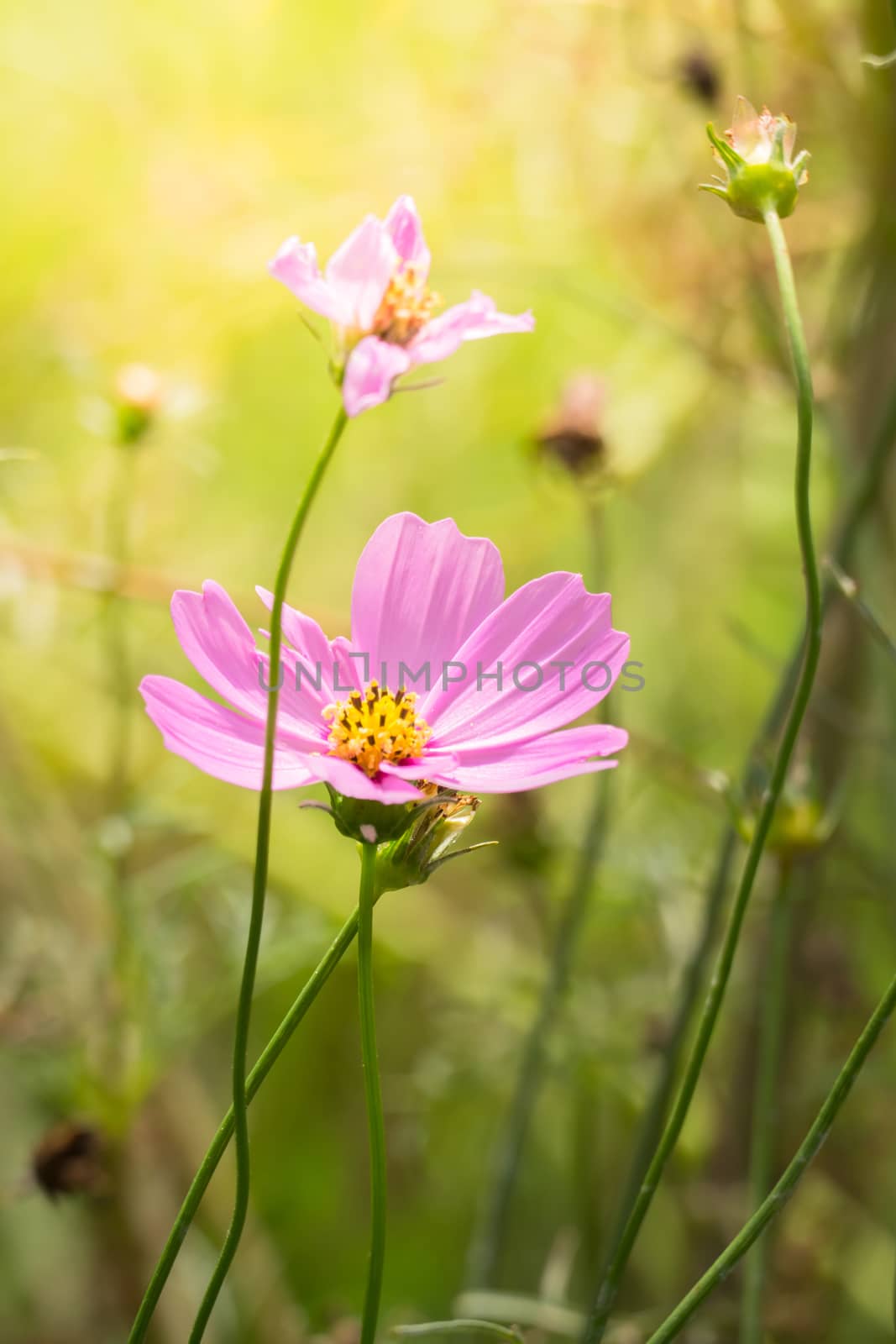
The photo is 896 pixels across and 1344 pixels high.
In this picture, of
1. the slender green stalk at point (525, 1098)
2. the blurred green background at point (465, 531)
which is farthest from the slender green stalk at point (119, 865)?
the slender green stalk at point (525, 1098)

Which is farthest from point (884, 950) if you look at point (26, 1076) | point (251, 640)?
point (251, 640)

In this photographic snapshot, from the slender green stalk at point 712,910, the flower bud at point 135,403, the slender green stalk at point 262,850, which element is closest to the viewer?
the slender green stalk at point 262,850

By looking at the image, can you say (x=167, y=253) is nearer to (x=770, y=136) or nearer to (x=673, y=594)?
(x=673, y=594)

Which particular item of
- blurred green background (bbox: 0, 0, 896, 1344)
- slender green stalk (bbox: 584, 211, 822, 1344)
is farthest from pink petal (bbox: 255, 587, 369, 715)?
blurred green background (bbox: 0, 0, 896, 1344)

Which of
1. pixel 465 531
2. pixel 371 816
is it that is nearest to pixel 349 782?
pixel 371 816

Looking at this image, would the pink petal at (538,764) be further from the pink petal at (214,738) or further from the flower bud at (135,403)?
the flower bud at (135,403)

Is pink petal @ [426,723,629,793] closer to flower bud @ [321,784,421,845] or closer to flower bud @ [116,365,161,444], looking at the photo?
flower bud @ [321,784,421,845]

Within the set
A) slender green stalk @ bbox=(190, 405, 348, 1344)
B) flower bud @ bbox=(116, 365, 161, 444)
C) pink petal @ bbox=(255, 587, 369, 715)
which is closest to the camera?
slender green stalk @ bbox=(190, 405, 348, 1344)
